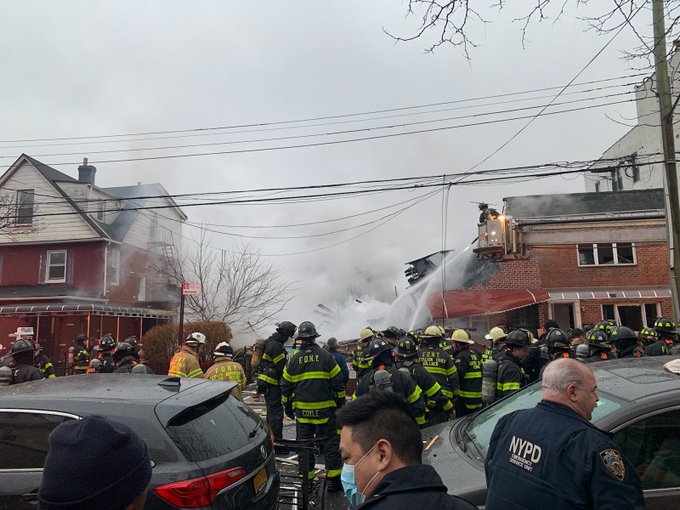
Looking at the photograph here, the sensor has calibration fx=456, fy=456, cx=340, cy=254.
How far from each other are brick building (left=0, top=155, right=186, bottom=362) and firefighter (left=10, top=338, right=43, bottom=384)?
1269 centimetres

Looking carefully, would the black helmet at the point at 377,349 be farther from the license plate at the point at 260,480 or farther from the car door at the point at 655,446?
the car door at the point at 655,446

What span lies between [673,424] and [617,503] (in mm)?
1220

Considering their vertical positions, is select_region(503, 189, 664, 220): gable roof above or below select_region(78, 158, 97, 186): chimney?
below

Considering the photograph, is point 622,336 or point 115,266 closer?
point 622,336

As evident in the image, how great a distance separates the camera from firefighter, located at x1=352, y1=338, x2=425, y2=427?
13.8 feet

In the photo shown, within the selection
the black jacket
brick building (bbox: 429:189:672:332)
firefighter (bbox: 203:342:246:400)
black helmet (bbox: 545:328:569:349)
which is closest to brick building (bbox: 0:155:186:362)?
firefighter (bbox: 203:342:246:400)

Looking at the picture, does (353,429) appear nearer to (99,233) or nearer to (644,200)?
(644,200)

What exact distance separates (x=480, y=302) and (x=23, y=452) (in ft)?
44.2

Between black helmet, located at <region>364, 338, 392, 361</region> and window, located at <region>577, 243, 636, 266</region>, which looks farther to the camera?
window, located at <region>577, 243, 636, 266</region>

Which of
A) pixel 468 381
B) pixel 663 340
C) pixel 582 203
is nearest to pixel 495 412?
pixel 468 381

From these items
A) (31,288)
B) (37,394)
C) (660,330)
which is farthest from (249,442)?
(31,288)

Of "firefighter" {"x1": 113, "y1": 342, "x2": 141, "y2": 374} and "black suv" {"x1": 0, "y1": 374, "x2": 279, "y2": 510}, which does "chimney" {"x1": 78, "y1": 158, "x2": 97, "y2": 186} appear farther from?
"black suv" {"x1": 0, "y1": 374, "x2": 279, "y2": 510}

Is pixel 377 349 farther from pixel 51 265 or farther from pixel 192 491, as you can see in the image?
pixel 51 265

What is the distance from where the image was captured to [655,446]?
253 cm
